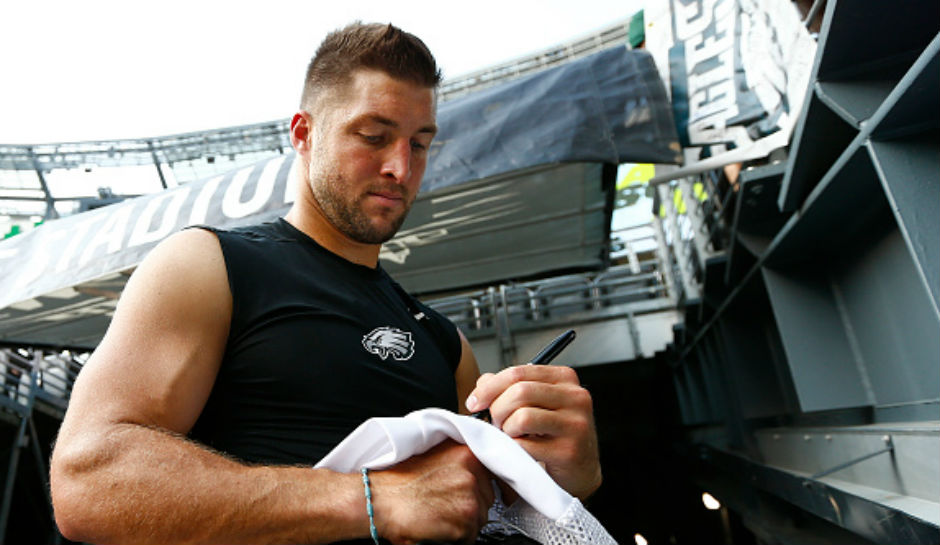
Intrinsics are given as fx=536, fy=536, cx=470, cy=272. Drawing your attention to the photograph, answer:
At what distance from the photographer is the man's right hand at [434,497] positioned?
881 millimetres

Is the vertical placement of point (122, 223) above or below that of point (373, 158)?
above

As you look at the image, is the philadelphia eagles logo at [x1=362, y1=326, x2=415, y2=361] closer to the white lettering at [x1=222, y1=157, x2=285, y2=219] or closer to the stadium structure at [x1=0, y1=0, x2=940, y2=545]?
the stadium structure at [x1=0, y1=0, x2=940, y2=545]

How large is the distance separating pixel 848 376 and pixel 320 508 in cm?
378

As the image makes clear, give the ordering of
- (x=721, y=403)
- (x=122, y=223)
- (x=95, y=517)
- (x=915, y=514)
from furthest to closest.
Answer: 1. (x=721, y=403)
2. (x=122, y=223)
3. (x=915, y=514)
4. (x=95, y=517)

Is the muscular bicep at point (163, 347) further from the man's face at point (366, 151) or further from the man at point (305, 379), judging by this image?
the man's face at point (366, 151)

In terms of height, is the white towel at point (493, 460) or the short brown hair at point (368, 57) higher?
the short brown hair at point (368, 57)

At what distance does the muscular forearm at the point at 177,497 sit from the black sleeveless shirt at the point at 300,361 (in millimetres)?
192

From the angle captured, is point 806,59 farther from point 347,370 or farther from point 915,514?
point 347,370

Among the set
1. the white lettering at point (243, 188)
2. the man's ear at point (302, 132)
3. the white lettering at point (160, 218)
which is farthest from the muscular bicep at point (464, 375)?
the white lettering at point (160, 218)

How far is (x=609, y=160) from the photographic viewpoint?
3.76 meters

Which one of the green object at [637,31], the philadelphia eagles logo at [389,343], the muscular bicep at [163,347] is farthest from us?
the green object at [637,31]

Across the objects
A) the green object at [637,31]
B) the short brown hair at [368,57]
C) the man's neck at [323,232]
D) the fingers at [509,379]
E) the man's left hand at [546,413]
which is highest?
the green object at [637,31]

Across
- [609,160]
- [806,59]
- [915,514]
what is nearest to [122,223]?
[609,160]

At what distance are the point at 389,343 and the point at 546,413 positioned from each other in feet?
1.60
